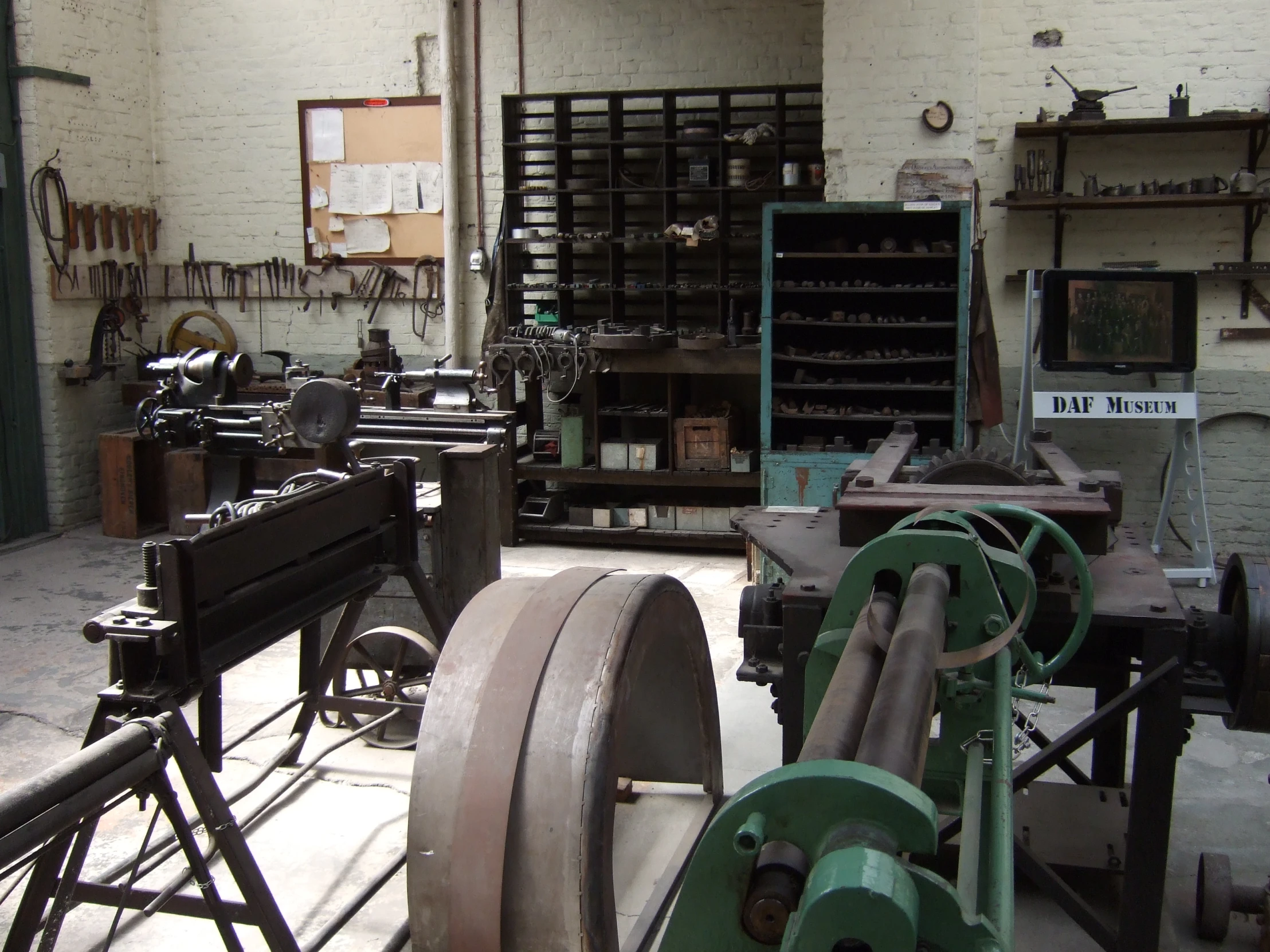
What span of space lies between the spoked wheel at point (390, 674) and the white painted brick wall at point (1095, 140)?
3.27 meters

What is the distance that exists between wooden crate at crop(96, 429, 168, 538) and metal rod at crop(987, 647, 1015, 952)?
560 centimetres

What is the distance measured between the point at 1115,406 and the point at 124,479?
5.19 metres

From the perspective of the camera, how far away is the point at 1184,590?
5031mm

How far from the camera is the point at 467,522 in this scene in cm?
338

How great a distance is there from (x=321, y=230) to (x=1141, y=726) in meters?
5.90

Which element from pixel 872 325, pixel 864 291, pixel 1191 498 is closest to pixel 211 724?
pixel 872 325

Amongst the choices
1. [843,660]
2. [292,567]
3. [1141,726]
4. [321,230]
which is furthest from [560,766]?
[321,230]

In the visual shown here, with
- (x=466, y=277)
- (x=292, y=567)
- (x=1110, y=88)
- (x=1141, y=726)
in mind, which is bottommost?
(x=1141, y=726)

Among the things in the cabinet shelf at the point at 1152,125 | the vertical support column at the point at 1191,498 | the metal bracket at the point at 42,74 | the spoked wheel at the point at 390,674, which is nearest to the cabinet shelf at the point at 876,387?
the vertical support column at the point at 1191,498

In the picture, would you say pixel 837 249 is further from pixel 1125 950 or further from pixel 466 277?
pixel 1125 950

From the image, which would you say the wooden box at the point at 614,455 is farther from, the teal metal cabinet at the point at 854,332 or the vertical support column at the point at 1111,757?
the vertical support column at the point at 1111,757

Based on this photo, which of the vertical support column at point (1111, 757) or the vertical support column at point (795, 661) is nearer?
the vertical support column at point (795, 661)

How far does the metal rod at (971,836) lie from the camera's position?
3.25ft

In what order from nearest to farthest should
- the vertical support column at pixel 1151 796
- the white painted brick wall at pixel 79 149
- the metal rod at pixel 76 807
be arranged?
the metal rod at pixel 76 807, the vertical support column at pixel 1151 796, the white painted brick wall at pixel 79 149
